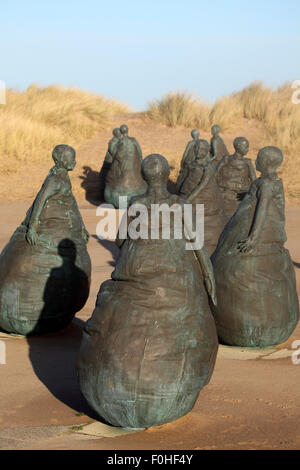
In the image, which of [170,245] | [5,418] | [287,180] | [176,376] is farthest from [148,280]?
[287,180]

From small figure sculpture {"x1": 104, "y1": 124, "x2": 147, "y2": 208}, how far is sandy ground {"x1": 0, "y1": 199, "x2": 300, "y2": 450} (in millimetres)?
9653

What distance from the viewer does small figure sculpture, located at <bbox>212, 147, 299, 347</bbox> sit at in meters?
6.89

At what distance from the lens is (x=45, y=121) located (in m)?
24.8

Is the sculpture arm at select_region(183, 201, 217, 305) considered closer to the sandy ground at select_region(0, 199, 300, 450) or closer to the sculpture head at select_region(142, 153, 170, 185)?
the sculpture head at select_region(142, 153, 170, 185)

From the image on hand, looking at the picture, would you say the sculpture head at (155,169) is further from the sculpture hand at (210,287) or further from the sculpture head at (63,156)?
the sculpture head at (63,156)

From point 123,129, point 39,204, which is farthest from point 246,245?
point 123,129

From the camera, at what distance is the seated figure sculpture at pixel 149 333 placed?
15.6 ft

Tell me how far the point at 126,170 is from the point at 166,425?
12579mm

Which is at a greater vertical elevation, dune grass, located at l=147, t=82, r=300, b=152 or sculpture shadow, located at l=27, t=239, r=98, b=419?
dune grass, located at l=147, t=82, r=300, b=152

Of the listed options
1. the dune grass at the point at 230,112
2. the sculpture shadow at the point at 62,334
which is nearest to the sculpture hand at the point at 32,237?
the sculpture shadow at the point at 62,334

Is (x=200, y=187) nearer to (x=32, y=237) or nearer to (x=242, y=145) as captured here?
(x=242, y=145)

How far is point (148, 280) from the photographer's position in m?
4.77

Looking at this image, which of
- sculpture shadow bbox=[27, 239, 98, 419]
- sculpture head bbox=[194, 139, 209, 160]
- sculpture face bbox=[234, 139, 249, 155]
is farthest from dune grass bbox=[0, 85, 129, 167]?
sculpture shadow bbox=[27, 239, 98, 419]

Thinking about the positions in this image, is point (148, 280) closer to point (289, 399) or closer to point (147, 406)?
point (147, 406)
